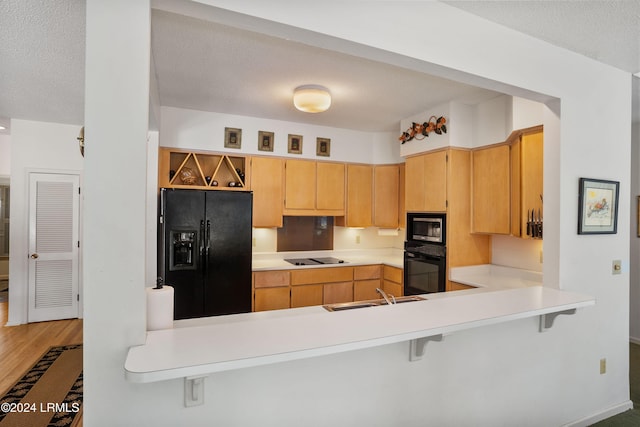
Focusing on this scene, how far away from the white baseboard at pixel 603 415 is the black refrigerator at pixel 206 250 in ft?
8.97

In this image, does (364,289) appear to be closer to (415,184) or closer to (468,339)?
(415,184)

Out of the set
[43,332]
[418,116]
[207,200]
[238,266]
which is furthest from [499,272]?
[43,332]

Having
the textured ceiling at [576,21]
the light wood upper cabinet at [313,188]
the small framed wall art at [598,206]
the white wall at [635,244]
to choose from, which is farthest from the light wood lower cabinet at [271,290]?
the white wall at [635,244]

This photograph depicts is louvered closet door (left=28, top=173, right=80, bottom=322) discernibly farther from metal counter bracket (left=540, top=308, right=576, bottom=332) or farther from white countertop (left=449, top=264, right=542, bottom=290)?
metal counter bracket (left=540, top=308, right=576, bottom=332)

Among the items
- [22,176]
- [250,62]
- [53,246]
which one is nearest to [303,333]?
[250,62]

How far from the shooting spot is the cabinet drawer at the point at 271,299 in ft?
→ 12.3

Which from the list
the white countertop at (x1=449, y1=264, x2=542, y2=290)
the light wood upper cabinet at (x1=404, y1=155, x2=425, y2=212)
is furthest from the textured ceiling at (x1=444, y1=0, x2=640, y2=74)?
the white countertop at (x1=449, y1=264, x2=542, y2=290)

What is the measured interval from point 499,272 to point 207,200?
294cm

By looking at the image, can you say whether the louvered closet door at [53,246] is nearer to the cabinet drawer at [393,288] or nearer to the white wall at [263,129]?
the white wall at [263,129]

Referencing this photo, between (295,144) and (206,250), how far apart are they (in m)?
1.66

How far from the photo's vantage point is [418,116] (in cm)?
372

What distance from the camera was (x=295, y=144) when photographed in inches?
165

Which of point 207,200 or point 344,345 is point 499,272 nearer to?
point 344,345

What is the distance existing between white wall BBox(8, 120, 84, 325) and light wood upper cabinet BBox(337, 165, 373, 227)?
364cm
